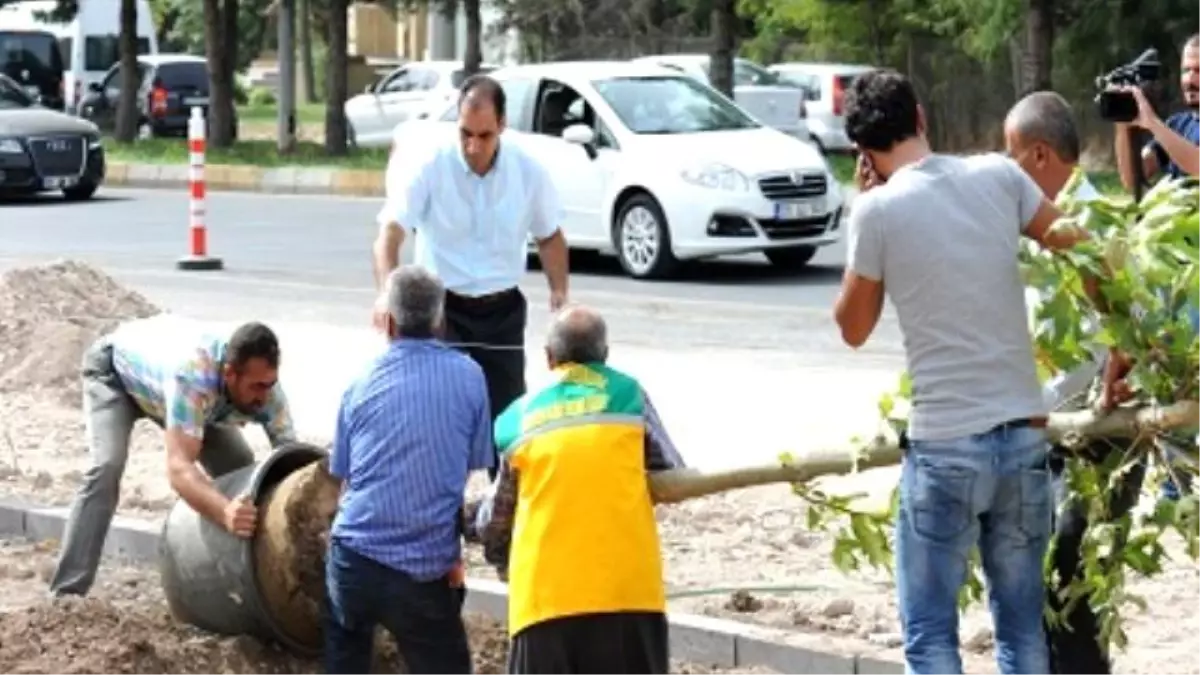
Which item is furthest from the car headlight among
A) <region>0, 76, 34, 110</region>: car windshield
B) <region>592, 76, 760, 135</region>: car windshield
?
<region>0, 76, 34, 110</region>: car windshield

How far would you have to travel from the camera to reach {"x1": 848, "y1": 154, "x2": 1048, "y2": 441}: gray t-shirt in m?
6.04

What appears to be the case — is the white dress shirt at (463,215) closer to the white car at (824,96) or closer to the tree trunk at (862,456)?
the tree trunk at (862,456)

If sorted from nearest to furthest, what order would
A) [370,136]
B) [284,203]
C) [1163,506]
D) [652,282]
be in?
[1163,506]
[652,282]
[284,203]
[370,136]

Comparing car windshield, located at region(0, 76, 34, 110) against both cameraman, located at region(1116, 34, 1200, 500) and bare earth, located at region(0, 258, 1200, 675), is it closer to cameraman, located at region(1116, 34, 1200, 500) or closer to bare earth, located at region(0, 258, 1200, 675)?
bare earth, located at region(0, 258, 1200, 675)

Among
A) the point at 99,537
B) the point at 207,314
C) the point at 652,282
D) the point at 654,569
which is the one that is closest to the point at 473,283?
the point at 99,537

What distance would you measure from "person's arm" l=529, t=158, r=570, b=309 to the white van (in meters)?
41.6

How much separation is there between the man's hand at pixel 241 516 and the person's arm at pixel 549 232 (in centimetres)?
180

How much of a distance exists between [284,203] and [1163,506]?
23560mm

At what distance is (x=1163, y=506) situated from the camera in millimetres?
6488

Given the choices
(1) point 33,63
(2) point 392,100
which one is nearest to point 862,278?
(2) point 392,100

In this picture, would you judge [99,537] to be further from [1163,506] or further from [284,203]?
[284,203]

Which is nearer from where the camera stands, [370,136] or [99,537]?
[99,537]

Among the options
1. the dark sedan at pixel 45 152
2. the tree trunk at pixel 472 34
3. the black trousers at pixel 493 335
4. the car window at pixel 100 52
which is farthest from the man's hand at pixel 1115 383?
the car window at pixel 100 52

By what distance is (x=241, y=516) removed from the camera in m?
7.89
